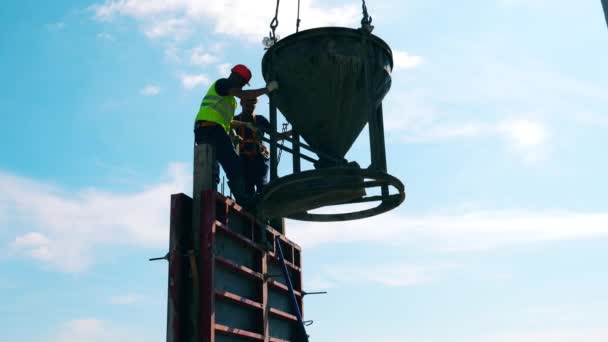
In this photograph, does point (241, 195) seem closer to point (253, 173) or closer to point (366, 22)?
point (253, 173)

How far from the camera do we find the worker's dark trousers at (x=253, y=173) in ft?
26.9

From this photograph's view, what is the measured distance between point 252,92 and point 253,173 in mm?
1188

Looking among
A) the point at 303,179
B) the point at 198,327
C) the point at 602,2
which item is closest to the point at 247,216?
the point at 303,179

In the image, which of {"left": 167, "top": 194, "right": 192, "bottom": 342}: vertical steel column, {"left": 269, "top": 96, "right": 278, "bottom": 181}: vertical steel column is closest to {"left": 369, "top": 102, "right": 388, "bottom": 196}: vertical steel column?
{"left": 269, "top": 96, "right": 278, "bottom": 181}: vertical steel column

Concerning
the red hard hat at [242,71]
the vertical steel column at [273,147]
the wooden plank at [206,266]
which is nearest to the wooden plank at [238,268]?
the wooden plank at [206,266]

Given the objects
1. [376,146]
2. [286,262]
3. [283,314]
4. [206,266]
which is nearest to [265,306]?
[283,314]

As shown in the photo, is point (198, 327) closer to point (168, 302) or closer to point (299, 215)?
point (168, 302)

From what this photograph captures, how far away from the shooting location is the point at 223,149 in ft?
24.3

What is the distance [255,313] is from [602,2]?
4.93 meters

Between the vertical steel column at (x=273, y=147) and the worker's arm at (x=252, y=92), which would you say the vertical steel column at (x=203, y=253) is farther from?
the worker's arm at (x=252, y=92)

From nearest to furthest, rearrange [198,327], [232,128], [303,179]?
[198,327] → [303,179] → [232,128]

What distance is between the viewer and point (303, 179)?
6.92 metres

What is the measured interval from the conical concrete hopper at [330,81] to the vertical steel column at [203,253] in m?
1.65

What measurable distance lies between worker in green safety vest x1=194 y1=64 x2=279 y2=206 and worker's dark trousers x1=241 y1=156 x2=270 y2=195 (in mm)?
529
